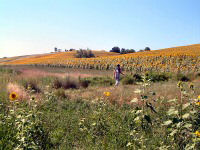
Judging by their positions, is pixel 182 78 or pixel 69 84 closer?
pixel 69 84

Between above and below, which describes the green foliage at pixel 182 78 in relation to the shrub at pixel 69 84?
below

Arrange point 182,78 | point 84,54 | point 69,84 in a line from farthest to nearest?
point 84,54
point 182,78
point 69,84

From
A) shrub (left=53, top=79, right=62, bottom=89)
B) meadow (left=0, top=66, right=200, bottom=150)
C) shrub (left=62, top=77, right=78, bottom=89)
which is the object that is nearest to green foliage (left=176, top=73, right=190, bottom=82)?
shrub (left=62, top=77, right=78, bottom=89)

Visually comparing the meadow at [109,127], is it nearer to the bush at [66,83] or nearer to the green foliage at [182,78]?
the bush at [66,83]

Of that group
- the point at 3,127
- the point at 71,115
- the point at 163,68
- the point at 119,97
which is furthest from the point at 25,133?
the point at 163,68

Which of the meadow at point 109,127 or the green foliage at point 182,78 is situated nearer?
the meadow at point 109,127

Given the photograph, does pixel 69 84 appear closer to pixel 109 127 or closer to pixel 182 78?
pixel 109 127

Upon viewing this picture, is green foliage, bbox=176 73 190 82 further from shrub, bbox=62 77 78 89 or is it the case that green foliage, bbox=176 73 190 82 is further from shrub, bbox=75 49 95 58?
shrub, bbox=75 49 95 58

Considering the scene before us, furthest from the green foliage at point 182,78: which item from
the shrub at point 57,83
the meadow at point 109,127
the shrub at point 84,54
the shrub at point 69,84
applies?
the shrub at point 84,54

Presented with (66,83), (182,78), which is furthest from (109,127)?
(182,78)

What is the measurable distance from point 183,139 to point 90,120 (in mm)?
2588

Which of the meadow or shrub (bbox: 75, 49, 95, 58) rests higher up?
shrub (bbox: 75, 49, 95, 58)

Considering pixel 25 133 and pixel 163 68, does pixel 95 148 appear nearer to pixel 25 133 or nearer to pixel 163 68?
pixel 25 133

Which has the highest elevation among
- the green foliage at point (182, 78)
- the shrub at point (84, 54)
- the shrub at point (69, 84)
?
the shrub at point (84, 54)
